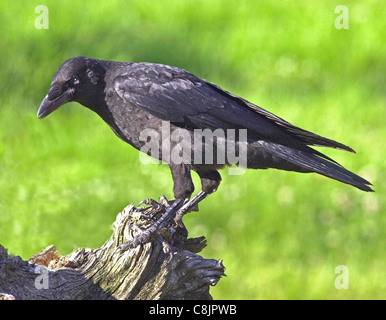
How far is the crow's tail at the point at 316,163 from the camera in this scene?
4.70 metres

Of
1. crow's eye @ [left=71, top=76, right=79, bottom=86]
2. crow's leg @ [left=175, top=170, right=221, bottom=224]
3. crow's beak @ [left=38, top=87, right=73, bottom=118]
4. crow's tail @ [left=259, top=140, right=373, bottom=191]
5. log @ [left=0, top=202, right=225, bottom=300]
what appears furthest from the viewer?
crow's leg @ [left=175, top=170, right=221, bottom=224]

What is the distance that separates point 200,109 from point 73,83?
3.00 ft

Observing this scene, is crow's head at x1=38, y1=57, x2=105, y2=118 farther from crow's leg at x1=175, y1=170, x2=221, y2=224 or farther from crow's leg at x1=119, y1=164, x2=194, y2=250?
crow's leg at x1=175, y1=170, x2=221, y2=224

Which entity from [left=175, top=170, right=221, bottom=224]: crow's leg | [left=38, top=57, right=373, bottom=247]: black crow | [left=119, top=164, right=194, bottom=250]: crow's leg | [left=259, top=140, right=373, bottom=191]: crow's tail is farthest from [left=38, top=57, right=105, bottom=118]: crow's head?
[left=259, top=140, right=373, bottom=191]: crow's tail

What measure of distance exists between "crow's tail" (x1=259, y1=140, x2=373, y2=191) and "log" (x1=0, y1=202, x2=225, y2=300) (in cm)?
Result: 91

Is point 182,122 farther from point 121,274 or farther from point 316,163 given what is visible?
point 121,274

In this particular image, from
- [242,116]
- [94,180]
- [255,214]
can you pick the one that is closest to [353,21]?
[255,214]

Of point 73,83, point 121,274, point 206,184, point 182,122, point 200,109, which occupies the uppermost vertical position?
point 73,83

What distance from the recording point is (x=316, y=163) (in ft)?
15.8

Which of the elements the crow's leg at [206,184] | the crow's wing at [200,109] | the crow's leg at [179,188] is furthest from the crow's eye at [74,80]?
the crow's leg at [206,184]

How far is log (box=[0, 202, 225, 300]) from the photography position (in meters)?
4.27

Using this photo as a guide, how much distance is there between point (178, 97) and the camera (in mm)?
5000

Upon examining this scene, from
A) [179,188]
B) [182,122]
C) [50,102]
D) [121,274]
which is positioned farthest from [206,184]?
[50,102]

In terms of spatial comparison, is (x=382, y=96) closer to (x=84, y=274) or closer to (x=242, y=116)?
(x=242, y=116)
